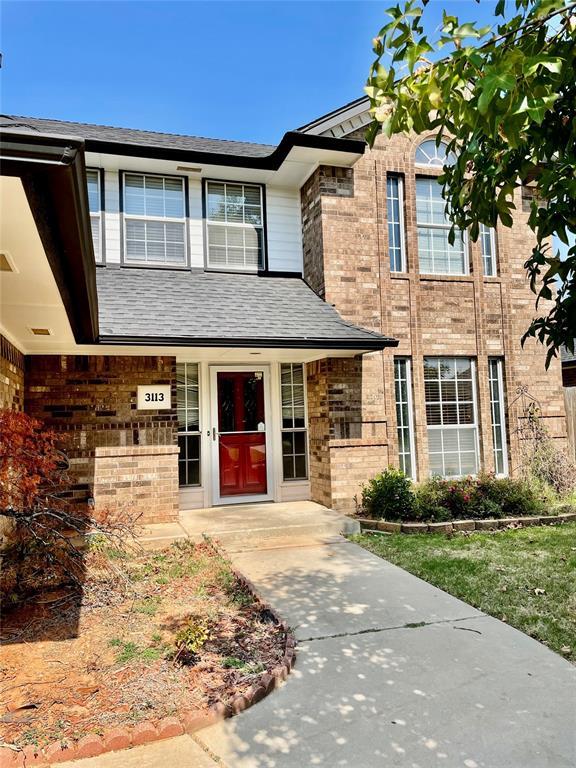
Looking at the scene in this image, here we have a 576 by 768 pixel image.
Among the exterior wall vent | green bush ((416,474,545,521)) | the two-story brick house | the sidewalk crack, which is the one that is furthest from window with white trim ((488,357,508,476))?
the exterior wall vent

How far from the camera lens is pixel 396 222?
9750mm

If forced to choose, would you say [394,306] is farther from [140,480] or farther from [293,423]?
[140,480]

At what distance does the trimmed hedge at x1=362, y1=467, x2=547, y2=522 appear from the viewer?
8.19m

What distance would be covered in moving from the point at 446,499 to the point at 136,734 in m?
6.34

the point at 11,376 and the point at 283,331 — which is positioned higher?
the point at 283,331

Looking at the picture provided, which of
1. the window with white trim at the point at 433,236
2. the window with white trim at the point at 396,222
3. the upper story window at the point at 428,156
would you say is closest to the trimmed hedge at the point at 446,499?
the window with white trim at the point at 396,222

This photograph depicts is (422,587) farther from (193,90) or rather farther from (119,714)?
(193,90)

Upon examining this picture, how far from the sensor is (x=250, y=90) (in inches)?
385

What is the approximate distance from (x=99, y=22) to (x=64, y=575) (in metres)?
6.08

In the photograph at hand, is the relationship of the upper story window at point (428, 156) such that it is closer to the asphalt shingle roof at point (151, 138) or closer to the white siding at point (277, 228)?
the white siding at point (277, 228)

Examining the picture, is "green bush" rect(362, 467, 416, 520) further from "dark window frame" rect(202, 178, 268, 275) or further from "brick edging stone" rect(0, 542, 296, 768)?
"brick edging stone" rect(0, 542, 296, 768)

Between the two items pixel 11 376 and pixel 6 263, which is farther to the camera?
A: pixel 11 376

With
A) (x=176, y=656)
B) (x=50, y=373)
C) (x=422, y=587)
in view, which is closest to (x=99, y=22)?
(x=50, y=373)

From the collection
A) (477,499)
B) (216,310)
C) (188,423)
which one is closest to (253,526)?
(188,423)
